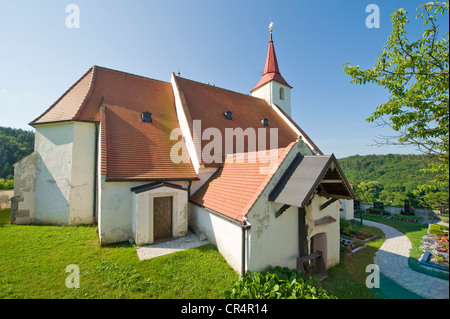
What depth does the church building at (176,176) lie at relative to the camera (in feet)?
20.2

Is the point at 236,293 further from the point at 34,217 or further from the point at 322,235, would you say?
the point at 34,217

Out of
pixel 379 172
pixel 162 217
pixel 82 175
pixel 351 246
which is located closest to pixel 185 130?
pixel 162 217

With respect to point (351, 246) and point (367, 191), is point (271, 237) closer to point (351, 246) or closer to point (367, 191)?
point (351, 246)

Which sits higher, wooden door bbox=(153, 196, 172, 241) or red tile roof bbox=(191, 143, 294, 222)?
red tile roof bbox=(191, 143, 294, 222)

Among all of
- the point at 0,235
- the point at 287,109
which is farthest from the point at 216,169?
the point at 287,109

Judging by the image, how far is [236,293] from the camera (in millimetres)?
5004

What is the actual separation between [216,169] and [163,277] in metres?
5.34

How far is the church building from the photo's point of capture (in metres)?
6.17

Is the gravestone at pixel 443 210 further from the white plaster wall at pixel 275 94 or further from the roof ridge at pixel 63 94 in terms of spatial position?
the white plaster wall at pixel 275 94

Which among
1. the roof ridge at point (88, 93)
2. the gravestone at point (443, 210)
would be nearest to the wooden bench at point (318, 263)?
the gravestone at point (443, 210)

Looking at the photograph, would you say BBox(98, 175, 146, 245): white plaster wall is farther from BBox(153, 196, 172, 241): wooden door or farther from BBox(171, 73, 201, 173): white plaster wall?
BBox(171, 73, 201, 173): white plaster wall

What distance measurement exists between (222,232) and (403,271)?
7849 mm

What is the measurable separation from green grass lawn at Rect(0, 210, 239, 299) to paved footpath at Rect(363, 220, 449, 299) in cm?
595

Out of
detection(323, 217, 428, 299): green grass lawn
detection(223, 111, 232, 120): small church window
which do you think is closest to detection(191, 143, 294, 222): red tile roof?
detection(323, 217, 428, 299): green grass lawn
